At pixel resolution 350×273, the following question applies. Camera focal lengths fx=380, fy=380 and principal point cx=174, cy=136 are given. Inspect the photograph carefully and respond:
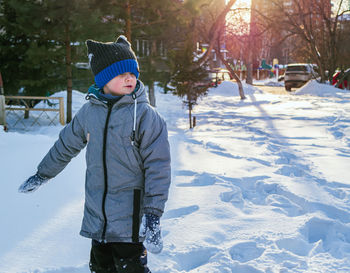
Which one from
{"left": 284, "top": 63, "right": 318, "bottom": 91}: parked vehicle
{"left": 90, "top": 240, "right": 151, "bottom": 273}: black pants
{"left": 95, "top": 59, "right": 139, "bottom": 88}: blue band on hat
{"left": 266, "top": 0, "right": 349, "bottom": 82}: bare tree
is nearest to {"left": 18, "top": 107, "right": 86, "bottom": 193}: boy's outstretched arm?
{"left": 95, "top": 59, "right": 139, "bottom": 88}: blue band on hat

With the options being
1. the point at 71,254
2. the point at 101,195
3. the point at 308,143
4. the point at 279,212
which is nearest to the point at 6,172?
the point at 71,254

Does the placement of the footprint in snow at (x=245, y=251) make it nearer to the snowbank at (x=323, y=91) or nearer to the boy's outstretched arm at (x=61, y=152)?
the boy's outstretched arm at (x=61, y=152)

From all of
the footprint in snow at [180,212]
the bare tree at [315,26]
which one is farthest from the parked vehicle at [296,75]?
the footprint in snow at [180,212]

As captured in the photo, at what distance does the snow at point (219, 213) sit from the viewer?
264 cm

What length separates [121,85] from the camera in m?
2.04

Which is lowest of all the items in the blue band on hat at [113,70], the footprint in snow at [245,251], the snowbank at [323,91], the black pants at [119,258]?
the footprint in snow at [245,251]

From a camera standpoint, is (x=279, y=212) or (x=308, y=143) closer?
(x=279, y=212)

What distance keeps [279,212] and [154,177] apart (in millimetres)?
2068

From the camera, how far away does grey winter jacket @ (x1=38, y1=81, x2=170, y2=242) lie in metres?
1.90

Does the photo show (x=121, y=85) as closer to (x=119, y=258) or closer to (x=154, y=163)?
(x=154, y=163)

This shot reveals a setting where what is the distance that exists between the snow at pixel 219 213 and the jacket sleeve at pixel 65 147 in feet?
2.40

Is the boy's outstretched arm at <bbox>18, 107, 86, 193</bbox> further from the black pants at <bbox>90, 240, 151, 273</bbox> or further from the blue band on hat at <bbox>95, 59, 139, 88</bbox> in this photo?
the black pants at <bbox>90, 240, 151, 273</bbox>

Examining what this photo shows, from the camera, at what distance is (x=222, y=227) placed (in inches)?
126

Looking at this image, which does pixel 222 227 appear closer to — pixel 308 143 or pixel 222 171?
pixel 222 171
